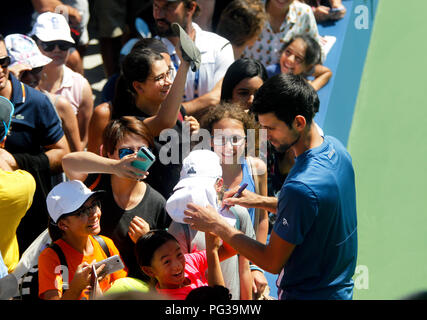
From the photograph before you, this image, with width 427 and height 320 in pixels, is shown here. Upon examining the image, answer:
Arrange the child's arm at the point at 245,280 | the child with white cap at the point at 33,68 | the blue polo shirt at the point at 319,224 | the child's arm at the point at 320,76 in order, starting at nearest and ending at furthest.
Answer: the blue polo shirt at the point at 319,224 < the child's arm at the point at 245,280 < the child with white cap at the point at 33,68 < the child's arm at the point at 320,76

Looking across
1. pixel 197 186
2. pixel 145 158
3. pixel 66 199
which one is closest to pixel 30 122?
pixel 66 199

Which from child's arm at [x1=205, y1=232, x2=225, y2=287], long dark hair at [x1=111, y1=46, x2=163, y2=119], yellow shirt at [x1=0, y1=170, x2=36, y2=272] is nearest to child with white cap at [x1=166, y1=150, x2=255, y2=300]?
child's arm at [x1=205, y1=232, x2=225, y2=287]

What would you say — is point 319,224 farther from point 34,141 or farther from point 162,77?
point 34,141

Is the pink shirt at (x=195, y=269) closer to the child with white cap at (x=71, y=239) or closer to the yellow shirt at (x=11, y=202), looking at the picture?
the child with white cap at (x=71, y=239)

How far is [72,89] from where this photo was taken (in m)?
4.19

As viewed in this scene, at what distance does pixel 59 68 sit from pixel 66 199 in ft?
5.21

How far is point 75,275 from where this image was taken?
8.30 feet

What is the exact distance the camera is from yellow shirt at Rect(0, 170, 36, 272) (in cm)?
267

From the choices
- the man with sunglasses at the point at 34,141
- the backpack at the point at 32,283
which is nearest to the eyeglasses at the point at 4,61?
the man with sunglasses at the point at 34,141

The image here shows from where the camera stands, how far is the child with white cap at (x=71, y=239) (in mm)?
2686

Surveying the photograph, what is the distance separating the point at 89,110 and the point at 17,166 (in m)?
1.24

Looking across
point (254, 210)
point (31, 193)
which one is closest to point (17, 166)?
point (31, 193)

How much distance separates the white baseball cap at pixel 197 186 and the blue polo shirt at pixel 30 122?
921 mm

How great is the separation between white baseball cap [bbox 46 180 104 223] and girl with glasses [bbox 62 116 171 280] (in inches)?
4.9
